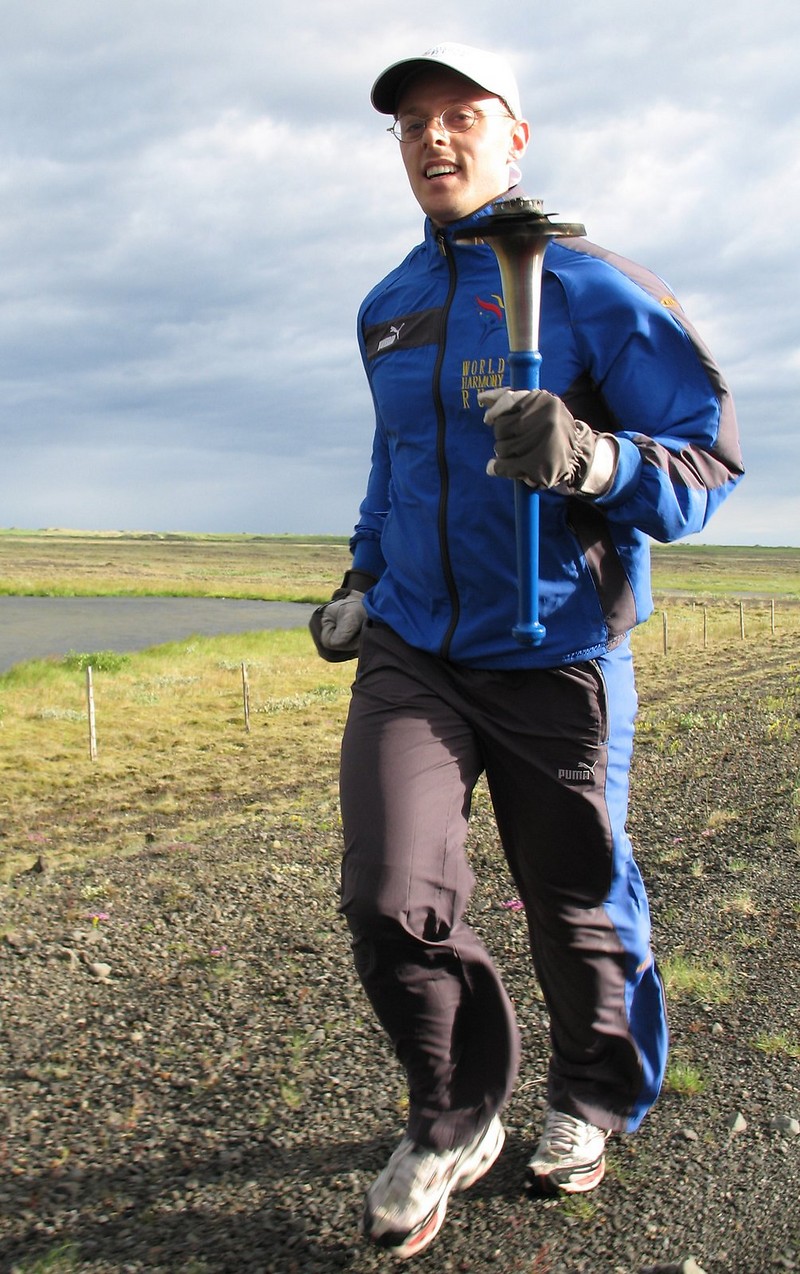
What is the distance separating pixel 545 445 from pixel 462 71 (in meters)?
1.01

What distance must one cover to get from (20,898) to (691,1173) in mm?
4335

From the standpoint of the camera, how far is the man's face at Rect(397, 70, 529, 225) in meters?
2.79

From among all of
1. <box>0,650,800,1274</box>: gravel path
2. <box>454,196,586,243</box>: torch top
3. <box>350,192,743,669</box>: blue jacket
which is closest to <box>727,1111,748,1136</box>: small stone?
<box>0,650,800,1274</box>: gravel path

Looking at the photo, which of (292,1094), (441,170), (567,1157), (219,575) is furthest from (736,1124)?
(219,575)

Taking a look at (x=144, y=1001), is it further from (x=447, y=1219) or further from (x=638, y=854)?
(x=638, y=854)

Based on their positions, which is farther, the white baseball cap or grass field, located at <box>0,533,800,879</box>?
grass field, located at <box>0,533,800,879</box>

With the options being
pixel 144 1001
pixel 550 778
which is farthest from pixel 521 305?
pixel 144 1001

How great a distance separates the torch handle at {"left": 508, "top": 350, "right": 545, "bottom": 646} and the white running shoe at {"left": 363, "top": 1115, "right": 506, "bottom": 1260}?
3.96 feet

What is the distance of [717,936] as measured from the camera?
4.88 m

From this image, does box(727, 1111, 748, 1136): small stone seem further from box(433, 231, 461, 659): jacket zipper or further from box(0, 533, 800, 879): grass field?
box(0, 533, 800, 879): grass field

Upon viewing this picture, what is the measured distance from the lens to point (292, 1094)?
3426 millimetres

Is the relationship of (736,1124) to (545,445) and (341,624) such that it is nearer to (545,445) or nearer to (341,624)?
(341,624)

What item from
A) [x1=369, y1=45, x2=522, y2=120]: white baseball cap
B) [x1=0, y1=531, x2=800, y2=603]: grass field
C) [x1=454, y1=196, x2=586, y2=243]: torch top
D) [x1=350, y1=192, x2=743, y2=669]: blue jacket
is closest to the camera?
[x1=454, y1=196, x2=586, y2=243]: torch top

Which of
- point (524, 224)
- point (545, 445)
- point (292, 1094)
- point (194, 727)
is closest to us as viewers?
point (545, 445)
